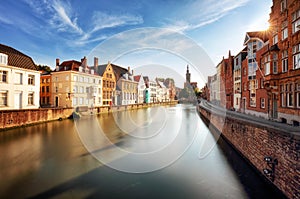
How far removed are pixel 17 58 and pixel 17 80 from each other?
2761mm

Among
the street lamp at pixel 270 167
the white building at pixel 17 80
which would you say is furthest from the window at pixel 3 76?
the street lamp at pixel 270 167

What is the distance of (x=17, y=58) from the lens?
764 inches

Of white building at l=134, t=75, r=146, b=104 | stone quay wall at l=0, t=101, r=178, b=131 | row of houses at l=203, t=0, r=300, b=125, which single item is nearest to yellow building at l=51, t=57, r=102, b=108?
stone quay wall at l=0, t=101, r=178, b=131

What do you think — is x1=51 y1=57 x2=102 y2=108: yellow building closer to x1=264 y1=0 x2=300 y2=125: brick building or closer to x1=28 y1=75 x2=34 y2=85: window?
x1=28 y1=75 x2=34 y2=85: window

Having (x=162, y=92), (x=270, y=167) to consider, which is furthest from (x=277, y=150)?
(x=162, y=92)

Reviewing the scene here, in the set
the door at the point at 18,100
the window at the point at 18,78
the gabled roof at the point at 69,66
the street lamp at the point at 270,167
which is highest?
the gabled roof at the point at 69,66

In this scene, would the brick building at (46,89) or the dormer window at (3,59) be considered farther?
the brick building at (46,89)

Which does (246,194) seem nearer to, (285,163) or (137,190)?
(285,163)

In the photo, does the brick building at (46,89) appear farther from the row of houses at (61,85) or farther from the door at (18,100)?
the door at (18,100)

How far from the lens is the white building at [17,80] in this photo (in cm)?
1756

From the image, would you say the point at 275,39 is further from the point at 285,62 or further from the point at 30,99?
the point at 30,99

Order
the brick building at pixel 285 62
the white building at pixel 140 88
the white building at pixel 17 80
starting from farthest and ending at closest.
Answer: the white building at pixel 140 88
the white building at pixel 17 80
the brick building at pixel 285 62

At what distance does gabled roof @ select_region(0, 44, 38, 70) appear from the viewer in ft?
60.3

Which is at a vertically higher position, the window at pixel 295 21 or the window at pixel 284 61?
the window at pixel 295 21
